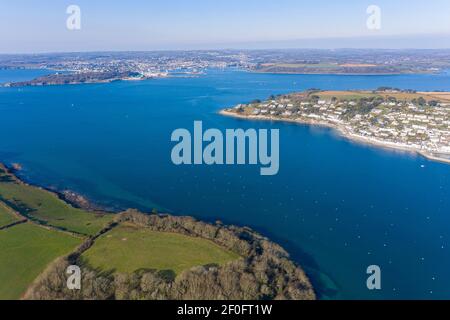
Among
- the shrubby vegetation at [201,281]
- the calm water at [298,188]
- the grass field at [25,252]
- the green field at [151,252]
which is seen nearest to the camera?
the shrubby vegetation at [201,281]


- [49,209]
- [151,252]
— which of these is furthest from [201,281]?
[49,209]

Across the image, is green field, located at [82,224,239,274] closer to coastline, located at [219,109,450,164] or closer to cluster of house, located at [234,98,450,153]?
coastline, located at [219,109,450,164]

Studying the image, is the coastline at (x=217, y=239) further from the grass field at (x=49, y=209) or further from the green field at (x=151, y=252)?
the grass field at (x=49, y=209)

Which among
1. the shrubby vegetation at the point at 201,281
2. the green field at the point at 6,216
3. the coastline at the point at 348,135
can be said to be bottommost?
the shrubby vegetation at the point at 201,281

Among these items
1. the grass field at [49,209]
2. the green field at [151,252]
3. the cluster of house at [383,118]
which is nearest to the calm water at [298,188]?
the grass field at [49,209]

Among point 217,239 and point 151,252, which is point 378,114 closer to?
point 217,239
